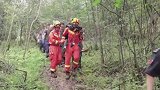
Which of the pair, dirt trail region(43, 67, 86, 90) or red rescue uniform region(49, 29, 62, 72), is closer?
dirt trail region(43, 67, 86, 90)

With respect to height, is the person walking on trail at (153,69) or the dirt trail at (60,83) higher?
the person walking on trail at (153,69)

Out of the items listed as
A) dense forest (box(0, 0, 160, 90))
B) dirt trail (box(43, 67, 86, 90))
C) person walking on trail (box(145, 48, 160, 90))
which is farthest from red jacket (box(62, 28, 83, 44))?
A: person walking on trail (box(145, 48, 160, 90))

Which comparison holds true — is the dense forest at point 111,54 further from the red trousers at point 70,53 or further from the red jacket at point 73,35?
the red jacket at point 73,35

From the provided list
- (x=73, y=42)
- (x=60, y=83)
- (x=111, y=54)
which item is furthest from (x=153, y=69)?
(x=111, y=54)

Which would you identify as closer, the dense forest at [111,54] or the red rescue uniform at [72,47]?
the dense forest at [111,54]

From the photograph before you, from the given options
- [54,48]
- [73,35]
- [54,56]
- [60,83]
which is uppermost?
[73,35]

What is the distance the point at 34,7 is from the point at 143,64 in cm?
1067

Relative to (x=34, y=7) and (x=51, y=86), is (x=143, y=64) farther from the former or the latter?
(x=34, y=7)

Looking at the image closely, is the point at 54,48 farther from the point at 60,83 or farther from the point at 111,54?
the point at 111,54

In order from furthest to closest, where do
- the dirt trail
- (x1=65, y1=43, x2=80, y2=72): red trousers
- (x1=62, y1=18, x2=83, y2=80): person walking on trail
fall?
(x1=65, y1=43, x2=80, y2=72): red trousers < (x1=62, y1=18, x2=83, y2=80): person walking on trail < the dirt trail

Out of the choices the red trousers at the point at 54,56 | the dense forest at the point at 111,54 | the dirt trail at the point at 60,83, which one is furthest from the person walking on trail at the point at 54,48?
the dense forest at the point at 111,54

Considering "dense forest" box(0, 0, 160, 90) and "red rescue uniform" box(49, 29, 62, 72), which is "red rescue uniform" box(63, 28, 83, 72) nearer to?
"red rescue uniform" box(49, 29, 62, 72)

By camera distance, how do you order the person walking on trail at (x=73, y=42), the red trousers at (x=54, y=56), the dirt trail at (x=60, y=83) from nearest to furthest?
the dirt trail at (x=60, y=83) → the person walking on trail at (x=73, y=42) → the red trousers at (x=54, y=56)

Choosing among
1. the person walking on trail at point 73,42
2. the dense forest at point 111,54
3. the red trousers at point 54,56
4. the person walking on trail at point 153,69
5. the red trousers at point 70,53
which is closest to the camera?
the person walking on trail at point 153,69
